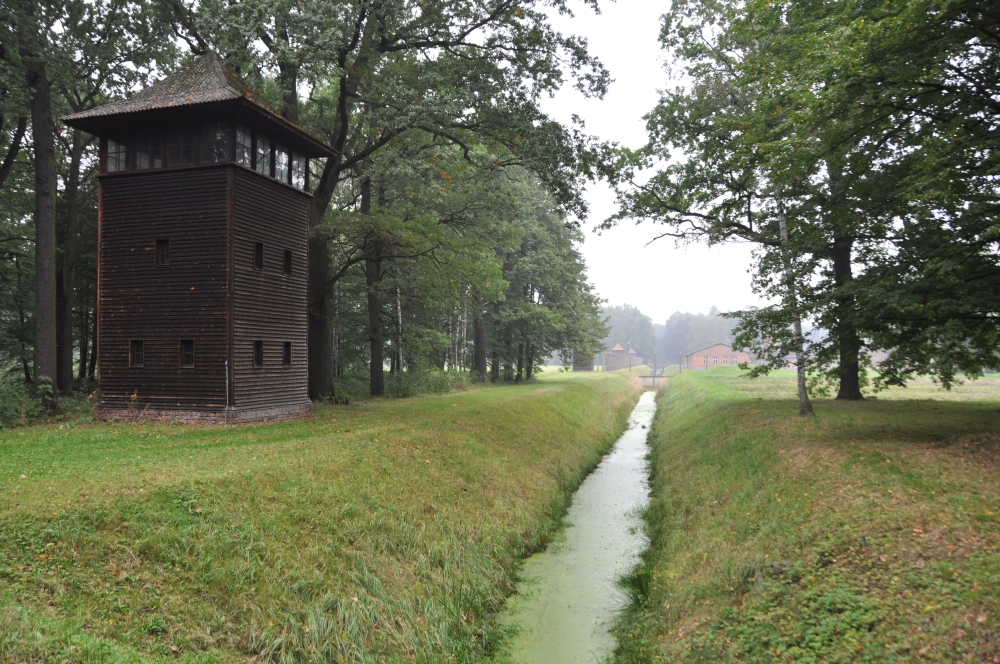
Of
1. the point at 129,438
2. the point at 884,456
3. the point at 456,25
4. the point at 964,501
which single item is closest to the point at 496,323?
the point at 456,25

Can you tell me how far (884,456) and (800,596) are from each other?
5.03m

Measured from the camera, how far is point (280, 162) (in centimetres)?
1992

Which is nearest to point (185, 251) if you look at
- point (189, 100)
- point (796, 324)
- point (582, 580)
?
point (189, 100)

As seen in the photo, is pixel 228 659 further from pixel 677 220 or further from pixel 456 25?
pixel 677 220

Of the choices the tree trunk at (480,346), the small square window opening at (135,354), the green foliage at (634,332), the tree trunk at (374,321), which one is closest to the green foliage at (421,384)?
the tree trunk at (374,321)

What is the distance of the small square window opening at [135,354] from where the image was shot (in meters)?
17.9

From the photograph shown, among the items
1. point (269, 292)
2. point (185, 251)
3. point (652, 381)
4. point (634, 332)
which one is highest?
point (634, 332)

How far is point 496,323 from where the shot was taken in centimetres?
4306

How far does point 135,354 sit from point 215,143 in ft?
23.0

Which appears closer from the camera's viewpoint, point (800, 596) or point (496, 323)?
point (800, 596)

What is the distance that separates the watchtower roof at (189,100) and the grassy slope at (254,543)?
9.30m

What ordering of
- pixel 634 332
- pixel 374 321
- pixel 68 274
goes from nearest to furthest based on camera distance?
1. pixel 68 274
2. pixel 374 321
3. pixel 634 332

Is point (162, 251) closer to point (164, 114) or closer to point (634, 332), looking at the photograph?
point (164, 114)

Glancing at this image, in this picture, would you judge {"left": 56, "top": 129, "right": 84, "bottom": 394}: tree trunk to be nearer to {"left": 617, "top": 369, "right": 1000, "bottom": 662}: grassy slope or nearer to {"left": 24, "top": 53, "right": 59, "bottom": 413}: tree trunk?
{"left": 24, "top": 53, "right": 59, "bottom": 413}: tree trunk
